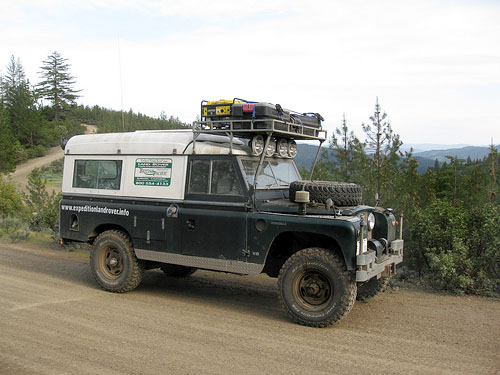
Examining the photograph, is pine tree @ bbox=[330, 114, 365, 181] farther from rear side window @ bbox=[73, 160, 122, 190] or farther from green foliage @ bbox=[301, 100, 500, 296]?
rear side window @ bbox=[73, 160, 122, 190]

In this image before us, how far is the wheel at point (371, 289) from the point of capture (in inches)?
294

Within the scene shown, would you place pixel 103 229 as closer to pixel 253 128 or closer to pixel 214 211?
pixel 214 211

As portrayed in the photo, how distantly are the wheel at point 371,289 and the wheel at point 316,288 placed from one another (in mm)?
1370

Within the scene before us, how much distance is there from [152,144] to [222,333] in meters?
3.32

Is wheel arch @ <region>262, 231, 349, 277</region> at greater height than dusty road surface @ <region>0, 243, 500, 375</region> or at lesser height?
greater

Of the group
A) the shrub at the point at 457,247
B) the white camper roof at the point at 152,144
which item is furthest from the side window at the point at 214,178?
the shrub at the point at 457,247

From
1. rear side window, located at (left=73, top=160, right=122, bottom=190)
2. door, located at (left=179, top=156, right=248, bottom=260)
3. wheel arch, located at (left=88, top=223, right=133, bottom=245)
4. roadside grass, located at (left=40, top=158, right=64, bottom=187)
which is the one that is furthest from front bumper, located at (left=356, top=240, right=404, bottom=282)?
roadside grass, located at (left=40, top=158, right=64, bottom=187)

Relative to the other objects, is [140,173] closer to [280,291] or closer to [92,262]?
[92,262]

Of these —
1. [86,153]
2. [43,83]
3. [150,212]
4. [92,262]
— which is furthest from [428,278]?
[43,83]

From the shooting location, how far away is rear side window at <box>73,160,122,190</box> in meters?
8.12

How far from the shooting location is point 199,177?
7.36 m

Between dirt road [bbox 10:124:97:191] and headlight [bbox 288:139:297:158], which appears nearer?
headlight [bbox 288:139:297:158]

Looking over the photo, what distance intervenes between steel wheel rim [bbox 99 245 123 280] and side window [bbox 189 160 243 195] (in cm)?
192

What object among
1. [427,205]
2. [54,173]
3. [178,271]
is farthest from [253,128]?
[54,173]
